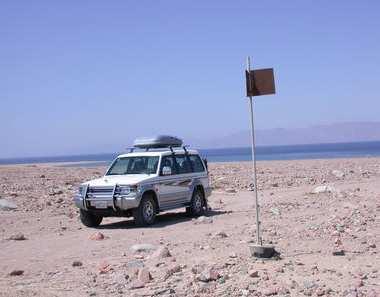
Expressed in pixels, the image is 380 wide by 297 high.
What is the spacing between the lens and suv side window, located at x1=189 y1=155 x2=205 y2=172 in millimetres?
18469

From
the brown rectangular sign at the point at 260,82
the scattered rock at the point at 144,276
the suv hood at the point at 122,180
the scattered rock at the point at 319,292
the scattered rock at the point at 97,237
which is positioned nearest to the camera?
the scattered rock at the point at 319,292

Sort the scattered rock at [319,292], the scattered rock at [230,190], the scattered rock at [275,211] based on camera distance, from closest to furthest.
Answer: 1. the scattered rock at [319,292]
2. the scattered rock at [275,211]
3. the scattered rock at [230,190]

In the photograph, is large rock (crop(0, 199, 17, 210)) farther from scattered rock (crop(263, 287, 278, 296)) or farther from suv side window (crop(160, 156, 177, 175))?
scattered rock (crop(263, 287, 278, 296))

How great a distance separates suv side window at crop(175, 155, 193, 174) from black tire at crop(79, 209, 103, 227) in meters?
2.73

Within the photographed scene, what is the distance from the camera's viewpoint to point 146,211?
15914 mm

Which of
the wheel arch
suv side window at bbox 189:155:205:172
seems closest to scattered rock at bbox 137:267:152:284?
the wheel arch

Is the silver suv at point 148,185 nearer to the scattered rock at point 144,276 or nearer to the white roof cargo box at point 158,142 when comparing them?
the white roof cargo box at point 158,142

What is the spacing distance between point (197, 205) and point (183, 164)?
1208mm

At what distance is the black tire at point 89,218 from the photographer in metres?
16.0

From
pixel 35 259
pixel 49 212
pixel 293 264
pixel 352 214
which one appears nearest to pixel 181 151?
pixel 49 212

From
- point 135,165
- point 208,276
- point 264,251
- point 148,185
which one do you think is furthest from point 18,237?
Result: point 208,276

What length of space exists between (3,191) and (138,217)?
1192 centimetres

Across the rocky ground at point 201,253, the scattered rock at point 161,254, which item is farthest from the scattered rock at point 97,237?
the scattered rock at point 161,254

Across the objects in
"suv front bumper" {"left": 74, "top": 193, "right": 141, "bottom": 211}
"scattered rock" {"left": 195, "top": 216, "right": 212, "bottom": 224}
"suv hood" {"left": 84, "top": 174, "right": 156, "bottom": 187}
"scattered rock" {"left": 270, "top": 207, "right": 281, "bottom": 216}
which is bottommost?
"scattered rock" {"left": 195, "top": 216, "right": 212, "bottom": 224}
